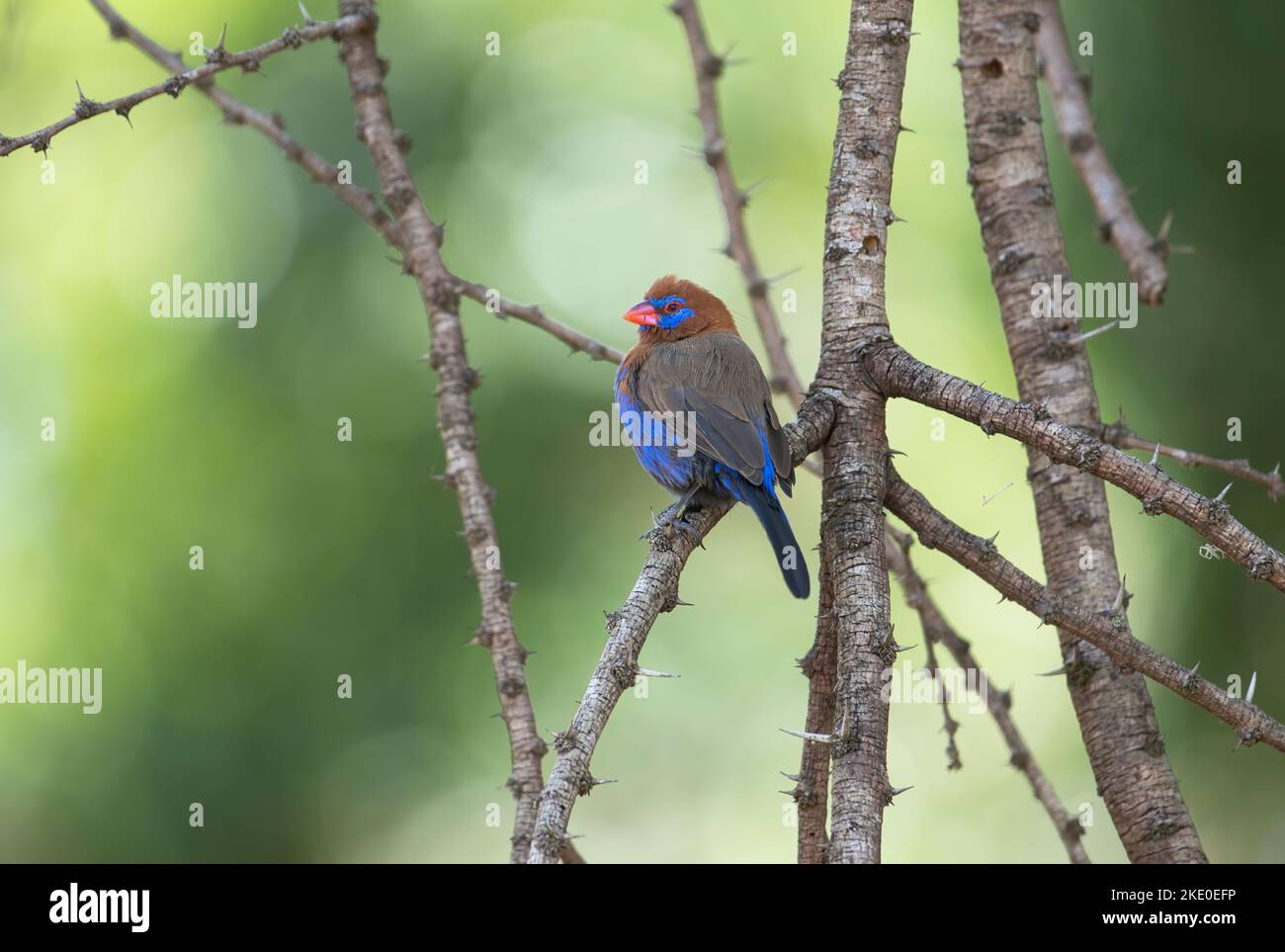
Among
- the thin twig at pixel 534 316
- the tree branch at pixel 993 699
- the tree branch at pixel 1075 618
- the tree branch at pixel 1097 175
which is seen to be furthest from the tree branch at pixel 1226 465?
the thin twig at pixel 534 316

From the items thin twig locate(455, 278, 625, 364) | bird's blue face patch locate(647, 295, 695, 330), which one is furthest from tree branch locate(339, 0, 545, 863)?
bird's blue face patch locate(647, 295, 695, 330)

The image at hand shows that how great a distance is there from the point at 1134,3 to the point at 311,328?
14.9 ft

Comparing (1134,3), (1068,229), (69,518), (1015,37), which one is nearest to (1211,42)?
(1134,3)

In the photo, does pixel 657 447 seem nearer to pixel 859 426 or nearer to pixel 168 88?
pixel 859 426

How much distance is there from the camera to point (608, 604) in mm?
6656

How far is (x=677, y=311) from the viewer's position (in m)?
5.29

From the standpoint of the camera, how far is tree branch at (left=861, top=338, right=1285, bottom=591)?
106 inches

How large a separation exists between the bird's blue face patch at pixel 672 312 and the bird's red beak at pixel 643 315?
0.7 inches

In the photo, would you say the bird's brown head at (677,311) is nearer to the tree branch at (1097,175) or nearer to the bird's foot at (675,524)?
the bird's foot at (675,524)

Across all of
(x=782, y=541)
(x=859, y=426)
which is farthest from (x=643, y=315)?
(x=859, y=426)

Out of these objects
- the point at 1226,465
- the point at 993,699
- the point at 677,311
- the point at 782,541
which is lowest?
the point at 993,699

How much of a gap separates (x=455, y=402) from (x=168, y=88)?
1.14 metres

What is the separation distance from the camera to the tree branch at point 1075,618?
2926 millimetres

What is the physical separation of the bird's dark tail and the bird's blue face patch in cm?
125
